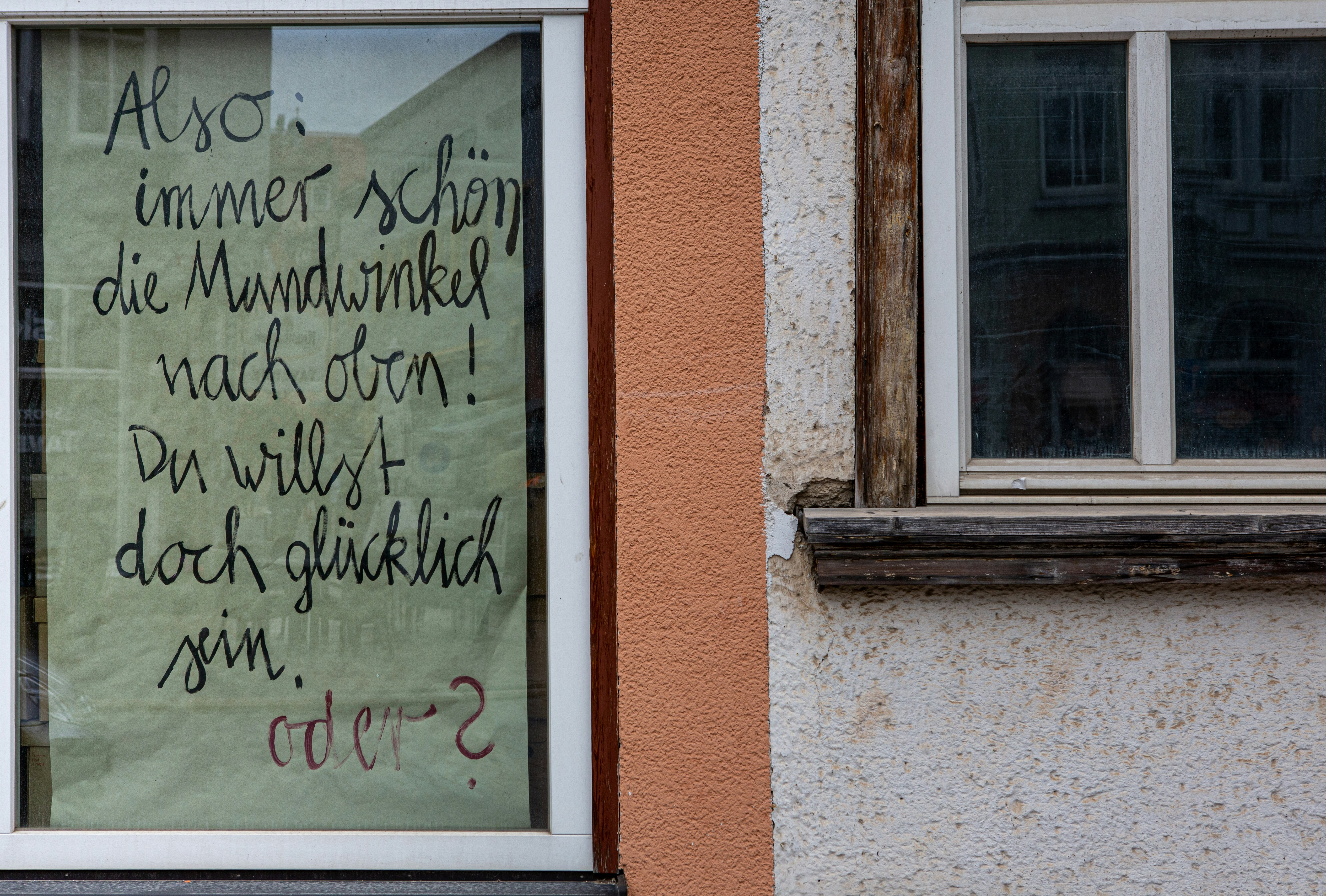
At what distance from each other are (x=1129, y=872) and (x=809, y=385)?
127 cm

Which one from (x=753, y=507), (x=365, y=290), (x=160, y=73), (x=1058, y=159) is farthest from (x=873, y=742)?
(x=160, y=73)

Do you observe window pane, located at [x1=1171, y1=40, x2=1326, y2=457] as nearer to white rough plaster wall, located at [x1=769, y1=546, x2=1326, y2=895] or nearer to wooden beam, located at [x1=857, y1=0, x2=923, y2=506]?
white rough plaster wall, located at [x1=769, y1=546, x2=1326, y2=895]

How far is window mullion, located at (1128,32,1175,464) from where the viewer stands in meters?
2.02

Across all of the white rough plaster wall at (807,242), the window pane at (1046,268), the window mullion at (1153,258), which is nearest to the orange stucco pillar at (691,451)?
the white rough plaster wall at (807,242)

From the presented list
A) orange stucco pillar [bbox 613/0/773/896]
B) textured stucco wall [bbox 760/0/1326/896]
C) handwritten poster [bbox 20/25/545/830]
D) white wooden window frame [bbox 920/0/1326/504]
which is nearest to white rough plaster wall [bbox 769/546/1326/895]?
textured stucco wall [bbox 760/0/1326/896]

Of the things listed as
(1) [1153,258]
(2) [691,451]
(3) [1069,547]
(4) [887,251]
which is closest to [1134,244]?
(1) [1153,258]

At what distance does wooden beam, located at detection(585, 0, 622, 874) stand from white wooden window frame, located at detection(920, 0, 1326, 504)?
28.3 inches

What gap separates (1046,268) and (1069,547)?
0.65 meters

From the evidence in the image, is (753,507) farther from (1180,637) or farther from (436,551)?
(1180,637)

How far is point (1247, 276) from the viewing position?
2.06 meters

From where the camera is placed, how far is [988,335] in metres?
2.06

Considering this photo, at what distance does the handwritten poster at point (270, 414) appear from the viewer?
2127 mm

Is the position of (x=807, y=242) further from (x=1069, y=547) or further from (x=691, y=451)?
(x=1069, y=547)

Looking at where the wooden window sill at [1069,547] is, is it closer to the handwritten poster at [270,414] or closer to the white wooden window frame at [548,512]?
the white wooden window frame at [548,512]
